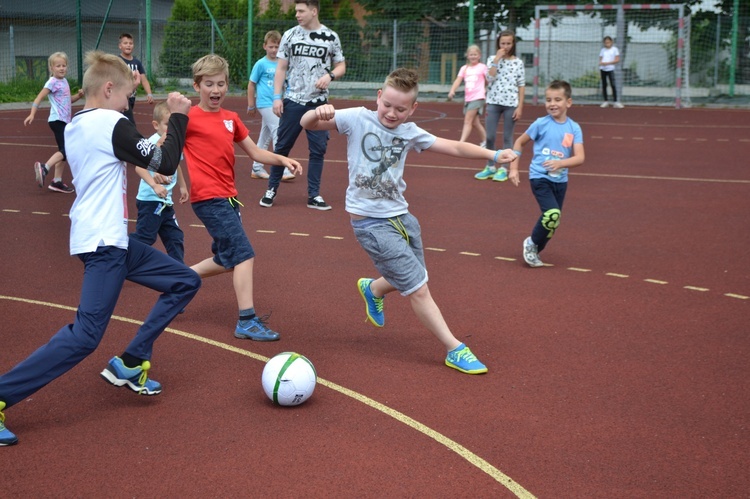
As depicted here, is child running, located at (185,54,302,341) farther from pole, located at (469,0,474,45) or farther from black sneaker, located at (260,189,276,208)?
pole, located at (469,0,474,45)

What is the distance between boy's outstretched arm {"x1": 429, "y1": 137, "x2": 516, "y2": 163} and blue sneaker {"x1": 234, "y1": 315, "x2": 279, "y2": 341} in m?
1.60

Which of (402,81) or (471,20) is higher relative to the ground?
(471,20)

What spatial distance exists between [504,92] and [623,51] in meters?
16.8

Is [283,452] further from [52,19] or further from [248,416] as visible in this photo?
[52,19]

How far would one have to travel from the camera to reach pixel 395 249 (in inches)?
222

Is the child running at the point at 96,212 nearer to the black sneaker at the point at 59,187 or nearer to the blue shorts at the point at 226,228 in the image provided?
the blue shorts at the point at 226,228

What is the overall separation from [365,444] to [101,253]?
1616 millimetres

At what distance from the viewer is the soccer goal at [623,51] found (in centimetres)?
2827

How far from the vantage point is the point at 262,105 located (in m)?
13.4

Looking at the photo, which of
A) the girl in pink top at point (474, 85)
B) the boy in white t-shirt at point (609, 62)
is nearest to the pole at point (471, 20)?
the boy in white t-shirt at point (609, 62)

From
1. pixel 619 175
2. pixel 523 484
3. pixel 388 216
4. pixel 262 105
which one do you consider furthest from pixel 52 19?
pixel 523 484

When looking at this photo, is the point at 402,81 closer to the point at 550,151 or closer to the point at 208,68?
the point at 208,68

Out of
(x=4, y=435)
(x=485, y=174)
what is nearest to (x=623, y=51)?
(x=485, y=174)

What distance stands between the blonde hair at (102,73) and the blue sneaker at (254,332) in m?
1.93
